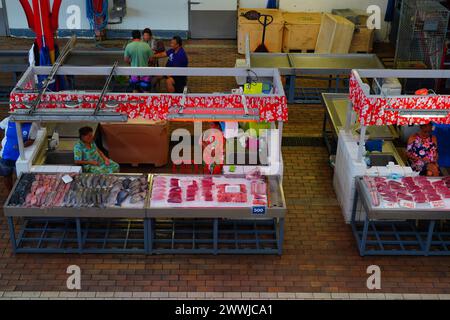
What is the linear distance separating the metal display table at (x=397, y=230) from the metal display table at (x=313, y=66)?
4656 millimetres

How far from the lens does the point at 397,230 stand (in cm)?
906

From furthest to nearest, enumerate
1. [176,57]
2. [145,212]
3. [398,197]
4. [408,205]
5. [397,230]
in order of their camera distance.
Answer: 1. [176,57]
2. [397,230]
3. [398,197]
4. [408,205]
5. [145,212]

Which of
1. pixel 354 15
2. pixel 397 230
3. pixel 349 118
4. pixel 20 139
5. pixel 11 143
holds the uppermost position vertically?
pixel 354 15

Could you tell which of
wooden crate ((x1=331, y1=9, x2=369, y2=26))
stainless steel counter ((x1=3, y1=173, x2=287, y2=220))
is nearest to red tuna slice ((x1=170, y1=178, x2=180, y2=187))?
stainless steel counter ((x1=3, y1=173, x2=287, y2=220))

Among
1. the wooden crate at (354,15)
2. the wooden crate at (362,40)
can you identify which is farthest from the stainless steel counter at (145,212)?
the wooden crate at (354,15)

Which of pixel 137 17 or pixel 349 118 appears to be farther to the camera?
pixel 137 17

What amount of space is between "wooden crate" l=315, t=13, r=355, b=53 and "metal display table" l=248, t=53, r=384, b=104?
1208 millimetres

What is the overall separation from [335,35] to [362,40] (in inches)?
44.2

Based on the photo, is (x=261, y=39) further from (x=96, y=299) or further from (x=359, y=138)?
(x=96, y=299)

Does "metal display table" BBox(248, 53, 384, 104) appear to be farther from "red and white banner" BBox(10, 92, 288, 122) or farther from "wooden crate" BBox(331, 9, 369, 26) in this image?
"red and white banner" BBox(10, 92, 288, 122)

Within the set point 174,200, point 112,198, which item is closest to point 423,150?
point 174,200

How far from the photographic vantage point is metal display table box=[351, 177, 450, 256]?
8203mm

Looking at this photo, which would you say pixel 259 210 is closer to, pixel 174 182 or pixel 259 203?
pixel 259 203

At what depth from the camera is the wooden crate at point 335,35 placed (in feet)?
48.8
